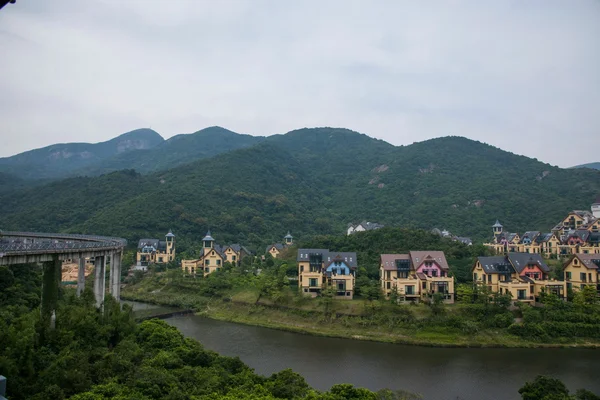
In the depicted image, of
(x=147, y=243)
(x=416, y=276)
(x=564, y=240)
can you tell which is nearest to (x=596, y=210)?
(x=564, y=240)

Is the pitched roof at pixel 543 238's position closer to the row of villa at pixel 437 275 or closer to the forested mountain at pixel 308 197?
the row of villa at pixel 437 275

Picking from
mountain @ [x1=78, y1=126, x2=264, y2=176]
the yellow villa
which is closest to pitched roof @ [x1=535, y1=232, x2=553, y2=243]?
the yellow villa

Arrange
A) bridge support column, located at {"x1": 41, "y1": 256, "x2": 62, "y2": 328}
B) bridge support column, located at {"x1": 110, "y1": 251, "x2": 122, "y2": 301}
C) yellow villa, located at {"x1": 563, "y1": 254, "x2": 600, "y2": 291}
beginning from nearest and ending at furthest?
bridge support column, located at {"x1": 41, "y1": 256, "x2": 62, "y2": 328} < bridge support column, located at {"x1": 110, "y1": 251, "x2": 122, "y2": 301} < yellow villa, located at {"x1": 563, "y1": 254, "x2": 600, "y2": 291}

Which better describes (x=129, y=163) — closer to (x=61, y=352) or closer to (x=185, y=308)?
(x=185, y=308)

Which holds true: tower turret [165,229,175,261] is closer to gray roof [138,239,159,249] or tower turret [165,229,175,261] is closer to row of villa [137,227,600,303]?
gray roof [138,239,159,249]

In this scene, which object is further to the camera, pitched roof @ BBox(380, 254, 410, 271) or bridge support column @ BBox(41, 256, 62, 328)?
pitched roof @ BBox(380, 254, 410, 271)

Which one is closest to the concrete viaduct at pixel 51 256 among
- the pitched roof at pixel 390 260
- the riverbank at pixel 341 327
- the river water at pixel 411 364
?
the river water at pixel 411 364
